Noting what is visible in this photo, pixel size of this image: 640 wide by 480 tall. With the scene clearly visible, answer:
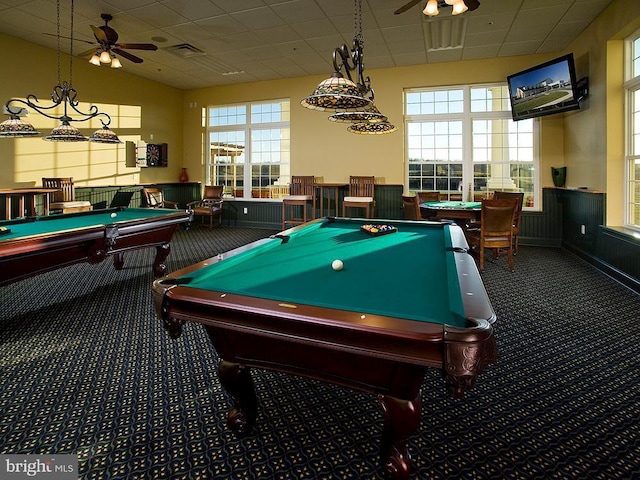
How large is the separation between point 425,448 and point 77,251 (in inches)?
127

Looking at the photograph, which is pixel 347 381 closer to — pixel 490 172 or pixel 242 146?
pixel 490 172

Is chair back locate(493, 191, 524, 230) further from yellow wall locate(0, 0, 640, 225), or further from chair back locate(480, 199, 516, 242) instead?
yellow wall locate(0, 0, 640, 225)

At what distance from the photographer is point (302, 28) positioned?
581 centimetres

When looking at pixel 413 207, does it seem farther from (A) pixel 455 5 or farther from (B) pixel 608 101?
(A) pixel 455 5

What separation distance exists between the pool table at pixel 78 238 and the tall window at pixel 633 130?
5.47 meters

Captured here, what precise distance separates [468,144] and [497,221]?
309 cm

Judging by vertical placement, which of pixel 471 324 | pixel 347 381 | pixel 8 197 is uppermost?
pixel 8 197

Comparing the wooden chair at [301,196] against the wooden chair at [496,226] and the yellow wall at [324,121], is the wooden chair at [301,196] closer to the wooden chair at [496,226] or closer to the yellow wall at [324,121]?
the yellow wall at [324,121]

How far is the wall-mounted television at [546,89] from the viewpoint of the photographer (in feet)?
18.2

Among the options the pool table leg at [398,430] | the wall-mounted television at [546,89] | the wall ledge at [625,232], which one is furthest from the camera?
the wall-mounted television at [546,89]

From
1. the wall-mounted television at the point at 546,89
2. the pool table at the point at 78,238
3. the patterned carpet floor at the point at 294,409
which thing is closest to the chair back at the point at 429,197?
the wall-mounted television at the point at 546,89

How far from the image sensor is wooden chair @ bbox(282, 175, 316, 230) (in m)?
8.03

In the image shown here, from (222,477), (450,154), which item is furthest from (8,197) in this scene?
(450,154)

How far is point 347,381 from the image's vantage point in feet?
4.82
